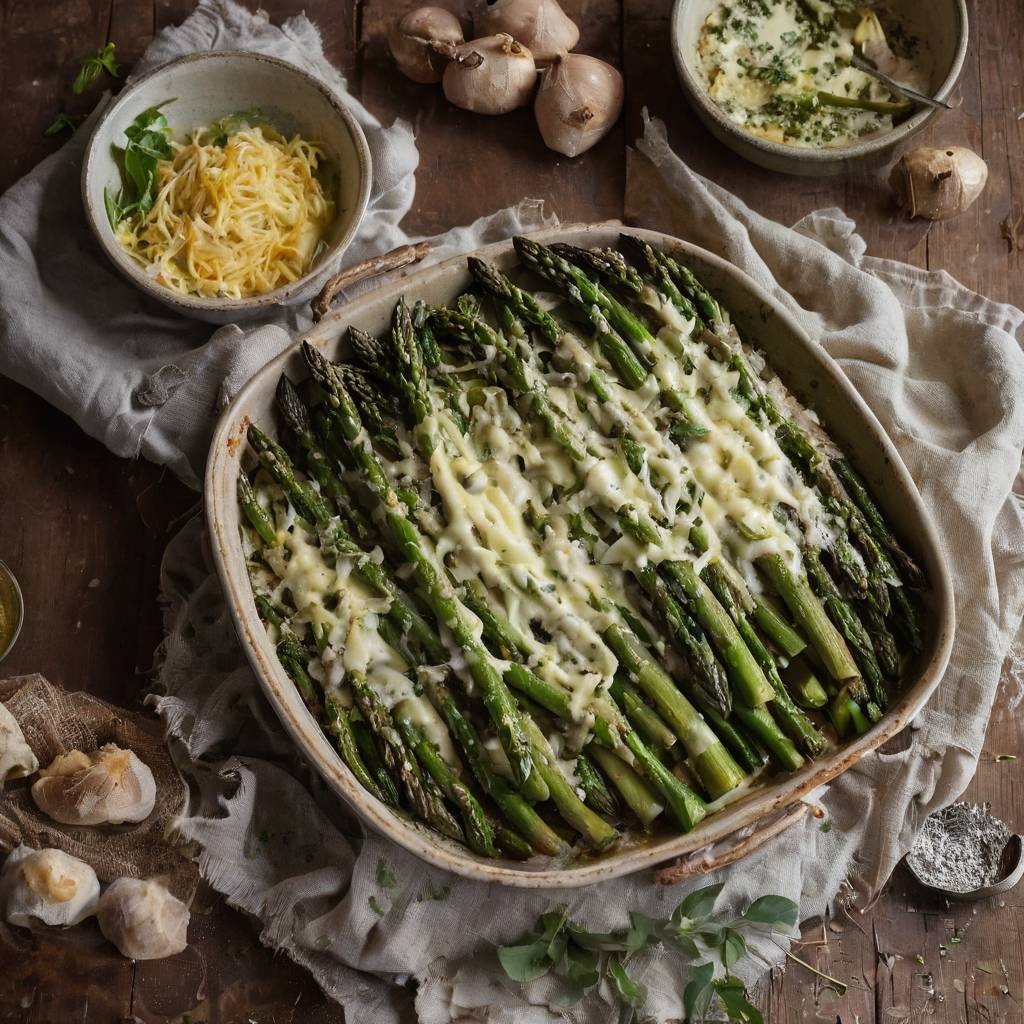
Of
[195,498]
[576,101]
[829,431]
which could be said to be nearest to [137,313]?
[195,498]

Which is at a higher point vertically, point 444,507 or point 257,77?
point 257,77

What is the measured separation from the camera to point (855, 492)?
140 inches

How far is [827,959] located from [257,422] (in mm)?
2404

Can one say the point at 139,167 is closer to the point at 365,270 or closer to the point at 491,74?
the point at 365,270

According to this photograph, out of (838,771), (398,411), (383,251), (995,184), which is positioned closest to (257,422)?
(398,411)

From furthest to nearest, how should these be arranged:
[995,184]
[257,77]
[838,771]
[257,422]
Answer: [995,184] → [257,77] → [257,422] → [838,771]

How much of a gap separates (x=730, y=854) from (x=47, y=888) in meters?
1.93

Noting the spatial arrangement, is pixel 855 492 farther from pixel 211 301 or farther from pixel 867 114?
pixel 211 301

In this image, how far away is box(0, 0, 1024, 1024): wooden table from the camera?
3.55m

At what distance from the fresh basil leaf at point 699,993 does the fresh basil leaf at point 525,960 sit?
0.41 metres

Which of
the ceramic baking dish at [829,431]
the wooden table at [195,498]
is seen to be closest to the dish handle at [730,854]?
the ceramic baking dish at [829,431]

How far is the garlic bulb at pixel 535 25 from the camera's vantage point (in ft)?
13.4

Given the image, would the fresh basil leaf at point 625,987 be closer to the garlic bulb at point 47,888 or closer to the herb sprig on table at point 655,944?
the herb sprig on table at point 655,944

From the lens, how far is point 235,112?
4.04 metres
